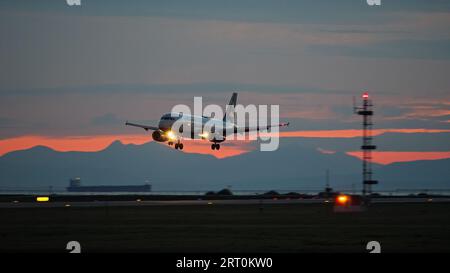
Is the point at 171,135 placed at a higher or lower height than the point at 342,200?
higher

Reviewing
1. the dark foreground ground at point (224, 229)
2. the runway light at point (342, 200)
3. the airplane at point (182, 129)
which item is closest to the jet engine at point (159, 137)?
the airplane at point (182, 129)

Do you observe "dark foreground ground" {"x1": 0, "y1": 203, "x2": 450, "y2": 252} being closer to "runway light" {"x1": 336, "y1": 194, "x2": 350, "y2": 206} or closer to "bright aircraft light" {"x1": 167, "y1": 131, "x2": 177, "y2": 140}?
"runway light" {"x1": 336, "y1": 194, "x2": 350, "y2": 206}

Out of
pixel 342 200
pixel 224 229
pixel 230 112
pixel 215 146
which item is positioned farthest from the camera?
pixel 230 112

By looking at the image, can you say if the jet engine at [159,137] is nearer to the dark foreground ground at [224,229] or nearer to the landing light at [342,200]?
the dark foreground ground at [224,229]

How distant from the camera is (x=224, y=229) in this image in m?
65.8

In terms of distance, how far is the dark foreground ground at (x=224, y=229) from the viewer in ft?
177

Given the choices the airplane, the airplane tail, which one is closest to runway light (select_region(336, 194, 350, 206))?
the airplane

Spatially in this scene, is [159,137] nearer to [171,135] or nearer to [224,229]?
[171,135]

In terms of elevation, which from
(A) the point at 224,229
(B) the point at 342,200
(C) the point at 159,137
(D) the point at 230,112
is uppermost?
(D) the point at 230,112

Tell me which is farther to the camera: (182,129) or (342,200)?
(182,129)

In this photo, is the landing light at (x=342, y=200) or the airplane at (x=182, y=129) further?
Answer: the airplane at (x=182, y=129)

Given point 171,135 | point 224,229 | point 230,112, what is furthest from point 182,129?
point 224,229
